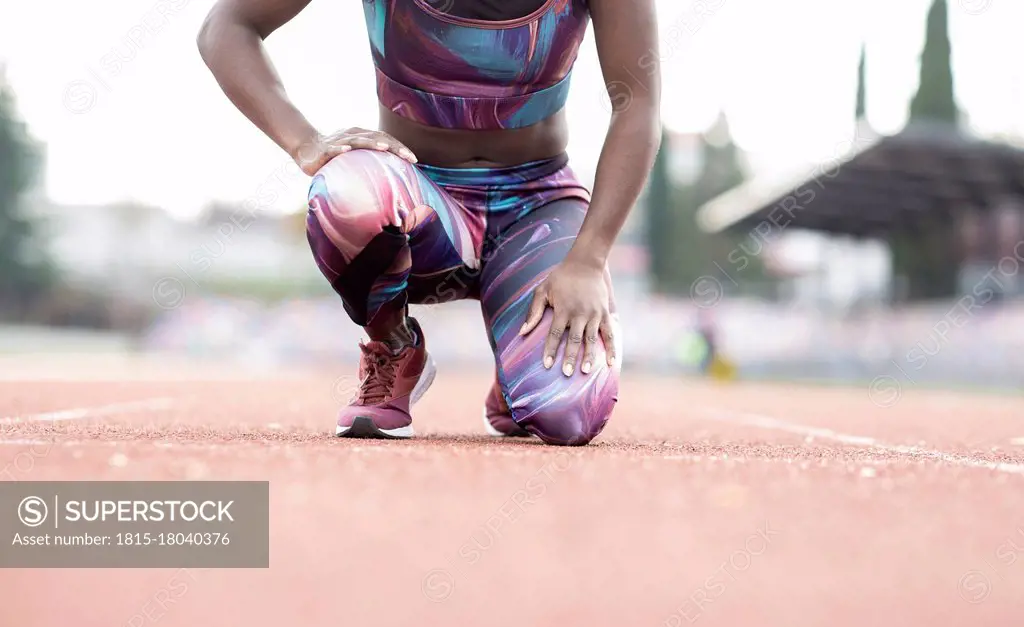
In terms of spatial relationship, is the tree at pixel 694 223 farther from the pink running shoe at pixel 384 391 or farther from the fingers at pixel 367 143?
the fingers at pixel 367 143

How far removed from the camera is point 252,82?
7.95 feet

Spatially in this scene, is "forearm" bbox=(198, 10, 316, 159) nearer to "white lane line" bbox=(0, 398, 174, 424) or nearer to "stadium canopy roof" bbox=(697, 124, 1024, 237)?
"white lane line" bbox=(0, 398, 174, 424)

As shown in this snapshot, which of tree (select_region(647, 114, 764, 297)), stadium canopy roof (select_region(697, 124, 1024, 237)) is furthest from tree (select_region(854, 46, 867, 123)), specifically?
stadium canopy roof (select_region(697, 124, 1024, 237))

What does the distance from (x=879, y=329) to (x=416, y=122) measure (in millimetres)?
14426

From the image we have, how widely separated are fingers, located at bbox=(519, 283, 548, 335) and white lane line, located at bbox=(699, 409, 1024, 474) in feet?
3.22

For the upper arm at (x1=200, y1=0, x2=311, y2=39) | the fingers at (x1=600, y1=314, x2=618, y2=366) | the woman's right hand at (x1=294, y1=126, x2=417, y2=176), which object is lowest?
the fingers at (x1=600, y1=314, x2=618, y2=366)

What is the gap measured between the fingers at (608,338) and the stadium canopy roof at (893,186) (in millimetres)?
12379

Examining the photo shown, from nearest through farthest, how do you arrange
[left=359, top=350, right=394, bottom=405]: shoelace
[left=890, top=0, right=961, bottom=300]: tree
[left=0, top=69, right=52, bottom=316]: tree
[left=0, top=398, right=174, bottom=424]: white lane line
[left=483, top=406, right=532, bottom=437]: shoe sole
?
[left=359, top=350, right=394, bottom=405]: shoelace < [left=483, top=406, right=532, bottom=437]: shoe sole < [left=0, top=398, right=174, bottom=424]: white lane line < [left=890, top=0, right=961, bottom=300]: tree < [left=0, top=69, right=52, bottom=316]: tree

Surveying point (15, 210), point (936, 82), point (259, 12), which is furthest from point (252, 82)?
point (15, 210)

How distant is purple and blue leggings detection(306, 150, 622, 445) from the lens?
7.67 ft

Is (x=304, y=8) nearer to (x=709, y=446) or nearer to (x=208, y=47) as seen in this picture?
(x=208, y=47)

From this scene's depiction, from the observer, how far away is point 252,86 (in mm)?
2422

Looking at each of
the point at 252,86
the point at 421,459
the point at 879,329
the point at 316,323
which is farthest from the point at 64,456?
→ the point at 316,323

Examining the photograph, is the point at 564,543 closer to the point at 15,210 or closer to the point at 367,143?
the point at 367,143
